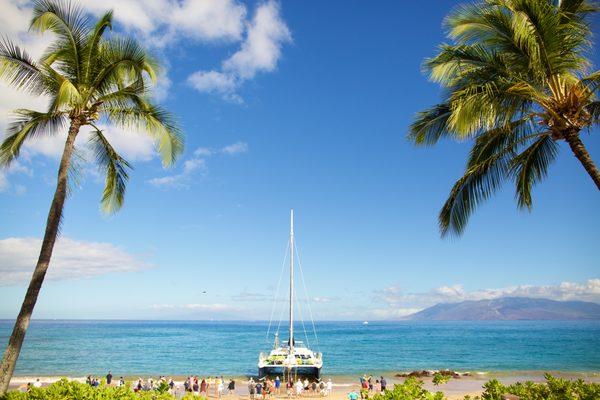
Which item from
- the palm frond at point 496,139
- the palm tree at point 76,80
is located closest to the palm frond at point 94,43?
the palm tree at point 76,80

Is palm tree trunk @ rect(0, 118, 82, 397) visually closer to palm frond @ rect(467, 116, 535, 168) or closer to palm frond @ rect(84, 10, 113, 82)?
palm frond @ rect(84, 10, 113, 82)

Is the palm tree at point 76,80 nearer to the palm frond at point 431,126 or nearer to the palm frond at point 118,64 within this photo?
the palm frond at point 118,64

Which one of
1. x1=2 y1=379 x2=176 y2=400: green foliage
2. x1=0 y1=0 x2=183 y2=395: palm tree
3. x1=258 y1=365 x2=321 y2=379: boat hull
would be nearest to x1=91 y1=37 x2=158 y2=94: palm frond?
x1=0 y1=0 x2=183 y2=395: palm tree

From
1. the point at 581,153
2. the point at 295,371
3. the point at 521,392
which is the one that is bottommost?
the point at 295,371

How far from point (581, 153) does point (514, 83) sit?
6.66 ft

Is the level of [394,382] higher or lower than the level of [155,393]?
lower

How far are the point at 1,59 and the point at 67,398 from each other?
25.2 ft

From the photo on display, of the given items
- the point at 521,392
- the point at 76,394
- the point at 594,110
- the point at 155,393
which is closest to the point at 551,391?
the point at 521,392

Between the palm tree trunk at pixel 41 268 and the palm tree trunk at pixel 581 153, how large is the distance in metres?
11.2

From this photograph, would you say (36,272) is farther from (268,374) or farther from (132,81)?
(268,374)

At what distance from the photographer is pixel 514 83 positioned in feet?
31.3

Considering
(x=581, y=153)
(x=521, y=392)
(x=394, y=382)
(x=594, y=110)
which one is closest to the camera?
(x=581, y=153)

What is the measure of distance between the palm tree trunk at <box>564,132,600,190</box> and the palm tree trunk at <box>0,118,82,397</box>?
11197mm

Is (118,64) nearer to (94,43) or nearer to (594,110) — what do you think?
(94,43)
